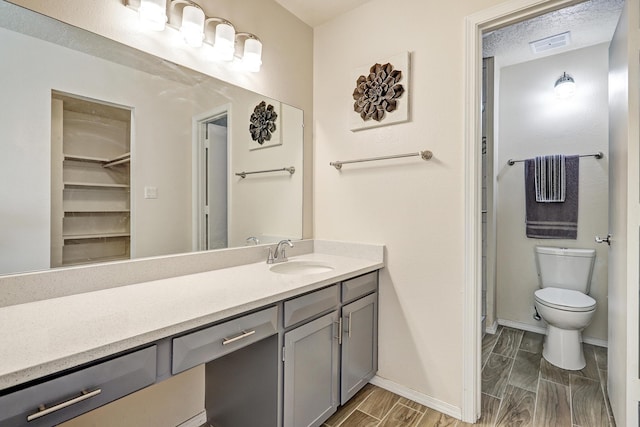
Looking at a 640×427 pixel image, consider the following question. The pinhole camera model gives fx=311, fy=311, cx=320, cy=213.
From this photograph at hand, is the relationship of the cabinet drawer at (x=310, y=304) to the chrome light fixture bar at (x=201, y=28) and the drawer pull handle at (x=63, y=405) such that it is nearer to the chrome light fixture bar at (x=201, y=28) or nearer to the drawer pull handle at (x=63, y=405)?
the drawer pull handle at (x=63, y=405)

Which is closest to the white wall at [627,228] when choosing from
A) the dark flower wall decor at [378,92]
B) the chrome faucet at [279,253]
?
the dark flower wall decor at [378,92]

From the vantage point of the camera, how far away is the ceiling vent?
2400mm

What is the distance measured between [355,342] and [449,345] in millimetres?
515

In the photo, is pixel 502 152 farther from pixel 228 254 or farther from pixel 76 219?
pixel 76 219

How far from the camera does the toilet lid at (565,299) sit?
213cm

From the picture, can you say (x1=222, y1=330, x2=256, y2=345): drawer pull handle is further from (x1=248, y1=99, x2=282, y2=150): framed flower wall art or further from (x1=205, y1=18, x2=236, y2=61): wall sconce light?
(x1=205, y1=18, x2=236, y2=61): wall sconce light

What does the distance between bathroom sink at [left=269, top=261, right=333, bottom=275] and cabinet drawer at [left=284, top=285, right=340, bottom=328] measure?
0.99ft

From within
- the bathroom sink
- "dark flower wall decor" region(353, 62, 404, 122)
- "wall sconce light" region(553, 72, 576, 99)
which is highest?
"wall sconce light" region(553, 72, 576, 99)

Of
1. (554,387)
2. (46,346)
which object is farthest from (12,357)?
(554,387)

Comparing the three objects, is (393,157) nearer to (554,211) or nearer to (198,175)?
(198,175)

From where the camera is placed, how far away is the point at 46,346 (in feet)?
2.51

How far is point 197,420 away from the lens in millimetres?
1605

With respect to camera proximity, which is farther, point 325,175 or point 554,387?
point 325,175

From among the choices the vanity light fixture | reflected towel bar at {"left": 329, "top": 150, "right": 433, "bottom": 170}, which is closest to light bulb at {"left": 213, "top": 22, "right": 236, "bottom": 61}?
the vanity light fixture
